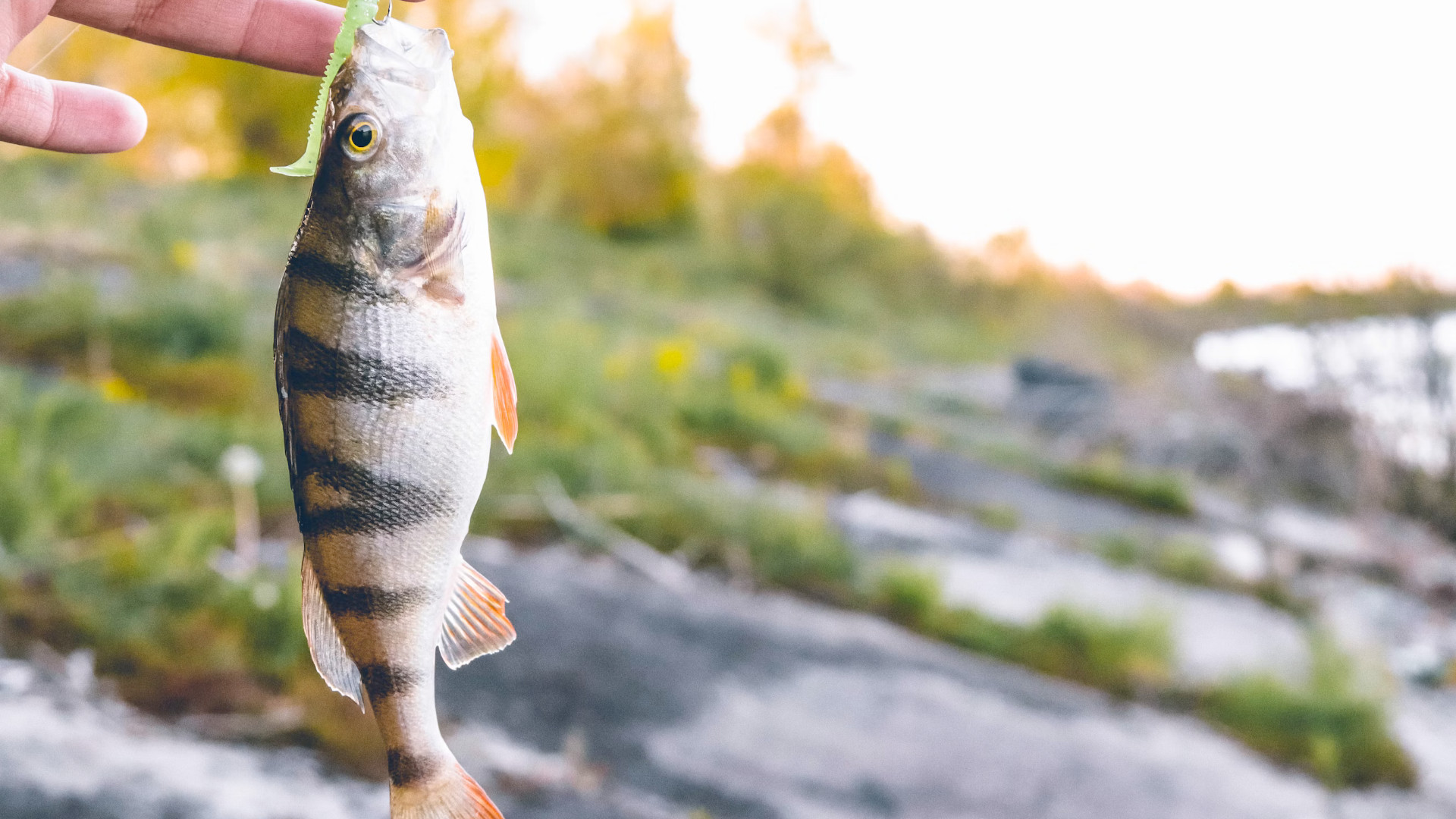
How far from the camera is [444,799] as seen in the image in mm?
956

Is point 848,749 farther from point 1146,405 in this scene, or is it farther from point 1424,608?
point 1146,405

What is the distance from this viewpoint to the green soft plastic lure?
0.97m

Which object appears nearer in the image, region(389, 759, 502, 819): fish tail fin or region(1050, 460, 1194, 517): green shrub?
region(389, 759, 502, 819): fish tail fin

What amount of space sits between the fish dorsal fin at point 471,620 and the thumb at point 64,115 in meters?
1.09

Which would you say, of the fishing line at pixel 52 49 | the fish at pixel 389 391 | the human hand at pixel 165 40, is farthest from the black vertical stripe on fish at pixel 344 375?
the fishing line at pixel 52 49

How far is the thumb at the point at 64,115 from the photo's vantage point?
4.86 feet

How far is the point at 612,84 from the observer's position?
16031 millimetres

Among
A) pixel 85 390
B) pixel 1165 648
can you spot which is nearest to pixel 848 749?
pixel 1165 648

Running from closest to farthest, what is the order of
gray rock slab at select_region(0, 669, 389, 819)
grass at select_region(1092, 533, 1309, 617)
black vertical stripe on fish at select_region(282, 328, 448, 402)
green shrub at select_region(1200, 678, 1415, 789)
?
black vertical stripe on fish at select_region(282, 328, 448, 402) < gray rock slab at select_region(0, 669, 389, 819) < green shrub at select_region(1200, 678, 1415, 789) < grass at select_region(1092, 533, 1309, 617)

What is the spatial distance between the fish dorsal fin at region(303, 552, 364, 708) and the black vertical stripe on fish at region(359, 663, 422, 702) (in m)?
0.02

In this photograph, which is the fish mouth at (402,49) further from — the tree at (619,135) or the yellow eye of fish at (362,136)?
the tree at (619,135)

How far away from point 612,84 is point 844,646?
1391cm

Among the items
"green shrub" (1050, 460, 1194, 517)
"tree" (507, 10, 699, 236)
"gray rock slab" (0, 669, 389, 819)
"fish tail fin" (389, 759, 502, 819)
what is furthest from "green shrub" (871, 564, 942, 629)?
"tree" (507, 10, 699, 236)

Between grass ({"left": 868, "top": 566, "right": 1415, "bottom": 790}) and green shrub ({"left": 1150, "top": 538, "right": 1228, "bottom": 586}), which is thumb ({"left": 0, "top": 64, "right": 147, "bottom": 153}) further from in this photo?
green shrub ({"left": 1150, "top": 538, "right": 1228, "bottom": 586})
